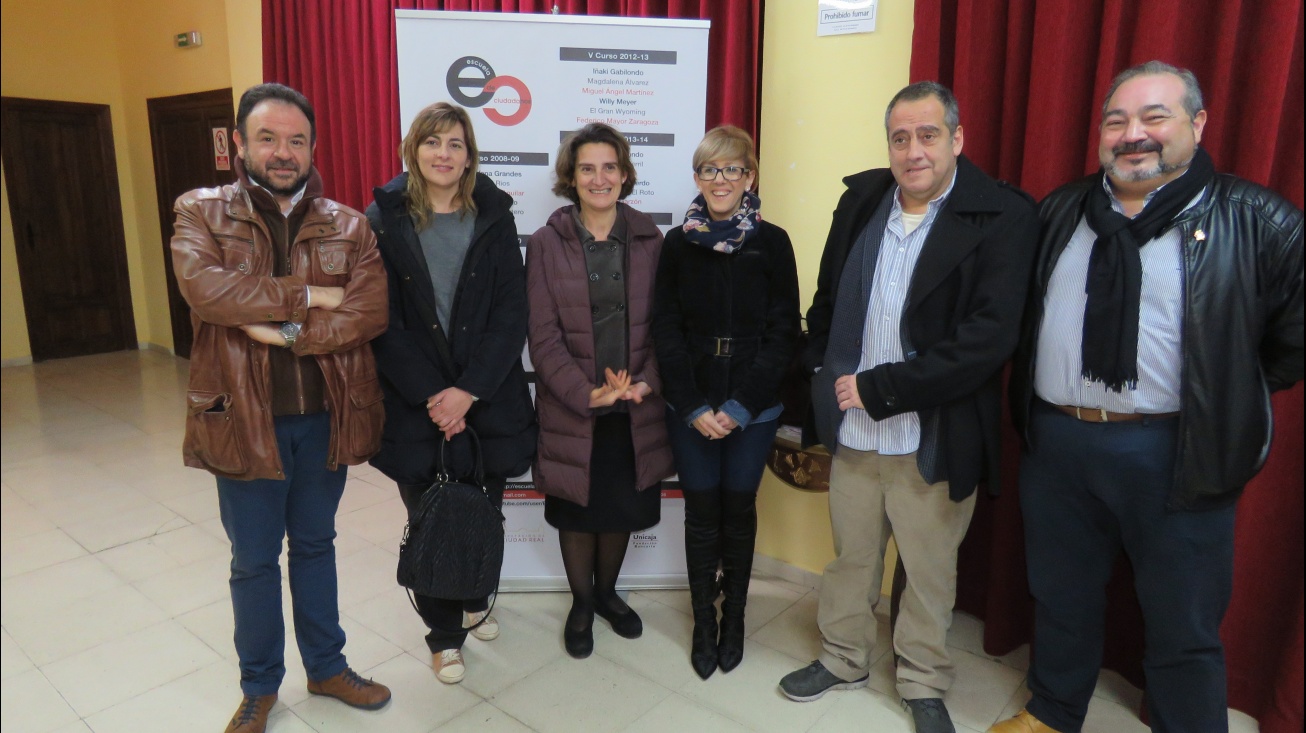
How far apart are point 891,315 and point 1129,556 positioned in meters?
0.79

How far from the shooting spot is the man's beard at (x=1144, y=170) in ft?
5.50

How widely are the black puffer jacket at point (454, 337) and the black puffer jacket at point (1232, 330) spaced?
5.28 ft

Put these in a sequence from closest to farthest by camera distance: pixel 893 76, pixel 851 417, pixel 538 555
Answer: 1. pixel 851 417
2. pixel 893 76
3. pixel 538 555

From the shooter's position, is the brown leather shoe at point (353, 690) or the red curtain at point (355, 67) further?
the red curtain at point (355, 67)

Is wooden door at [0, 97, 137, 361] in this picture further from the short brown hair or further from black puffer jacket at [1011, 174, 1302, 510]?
black puffer jacket at [1011, 174, 1302, 510]

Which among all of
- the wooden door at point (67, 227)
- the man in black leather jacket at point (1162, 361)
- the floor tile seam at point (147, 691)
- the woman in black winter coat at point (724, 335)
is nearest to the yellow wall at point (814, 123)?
the woman in black winter coat at point (724, 335)

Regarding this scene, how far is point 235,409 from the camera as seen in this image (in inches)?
72.8

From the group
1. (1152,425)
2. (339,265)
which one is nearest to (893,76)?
(1152,425)

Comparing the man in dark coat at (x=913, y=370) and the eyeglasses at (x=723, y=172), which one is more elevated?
the eyeglasses at (x=723, y=172)

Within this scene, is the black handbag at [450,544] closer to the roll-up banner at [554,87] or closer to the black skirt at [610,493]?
the black skirt at [610,493]

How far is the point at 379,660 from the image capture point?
249 centimetres

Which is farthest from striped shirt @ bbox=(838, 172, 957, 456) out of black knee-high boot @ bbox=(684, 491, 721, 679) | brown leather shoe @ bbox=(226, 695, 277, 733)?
brown leather shoe @ bbox=(226, 695, 277, 733)

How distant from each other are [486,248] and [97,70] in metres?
5.59

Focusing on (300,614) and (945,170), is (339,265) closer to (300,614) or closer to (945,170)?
(300,614)
